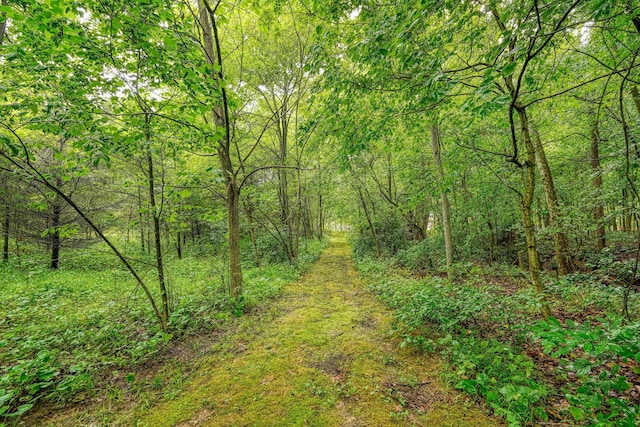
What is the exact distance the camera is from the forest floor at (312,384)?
2412mm

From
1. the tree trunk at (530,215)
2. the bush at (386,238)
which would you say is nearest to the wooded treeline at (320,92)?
the tree trunk at (530,215)

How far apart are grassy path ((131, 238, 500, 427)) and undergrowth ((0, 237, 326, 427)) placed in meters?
0.89

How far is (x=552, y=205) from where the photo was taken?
609 centimetres

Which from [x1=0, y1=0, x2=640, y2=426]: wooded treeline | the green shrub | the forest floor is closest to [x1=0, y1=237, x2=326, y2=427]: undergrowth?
[x1=0, y1=0, x2=640, y2=426]: wooded treeline

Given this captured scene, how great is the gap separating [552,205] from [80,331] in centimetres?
1047

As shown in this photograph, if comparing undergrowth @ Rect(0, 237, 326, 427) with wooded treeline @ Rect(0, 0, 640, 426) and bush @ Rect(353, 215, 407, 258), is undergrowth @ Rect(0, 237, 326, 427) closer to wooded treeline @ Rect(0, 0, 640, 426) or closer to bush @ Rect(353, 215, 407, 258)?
wooded treeline @ Rect(0, 0, 640, 426)

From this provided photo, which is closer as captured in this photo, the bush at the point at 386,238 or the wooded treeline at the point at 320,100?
the wooded treeline at the point at 320,100

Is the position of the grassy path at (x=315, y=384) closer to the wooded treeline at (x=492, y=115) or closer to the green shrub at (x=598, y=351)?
the green shrub at (x=598, y=351)

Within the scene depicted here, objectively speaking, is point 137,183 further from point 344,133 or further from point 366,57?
point 366,57

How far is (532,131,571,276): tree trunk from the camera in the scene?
6177 millimetres

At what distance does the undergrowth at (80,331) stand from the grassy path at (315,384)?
889 mm

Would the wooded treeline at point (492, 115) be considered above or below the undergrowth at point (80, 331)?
above

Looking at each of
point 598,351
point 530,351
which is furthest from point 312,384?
point 530,351

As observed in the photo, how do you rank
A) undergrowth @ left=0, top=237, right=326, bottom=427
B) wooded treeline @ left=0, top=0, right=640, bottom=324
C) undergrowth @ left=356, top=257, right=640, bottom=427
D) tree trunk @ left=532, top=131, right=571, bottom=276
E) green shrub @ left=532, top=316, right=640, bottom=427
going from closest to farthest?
green shrub @ left=532, top=316, right=640, bottom=427 < undergrowth @ left=356, top=257, right=640, bottom=427 < wooded treeline @ left=0, top=0, right=640, bottom=324 < undergrowth @ left=0, top=237, right=326, bottom=427 < tree trunk @ left=532, top=131, right=571, bottom=276
